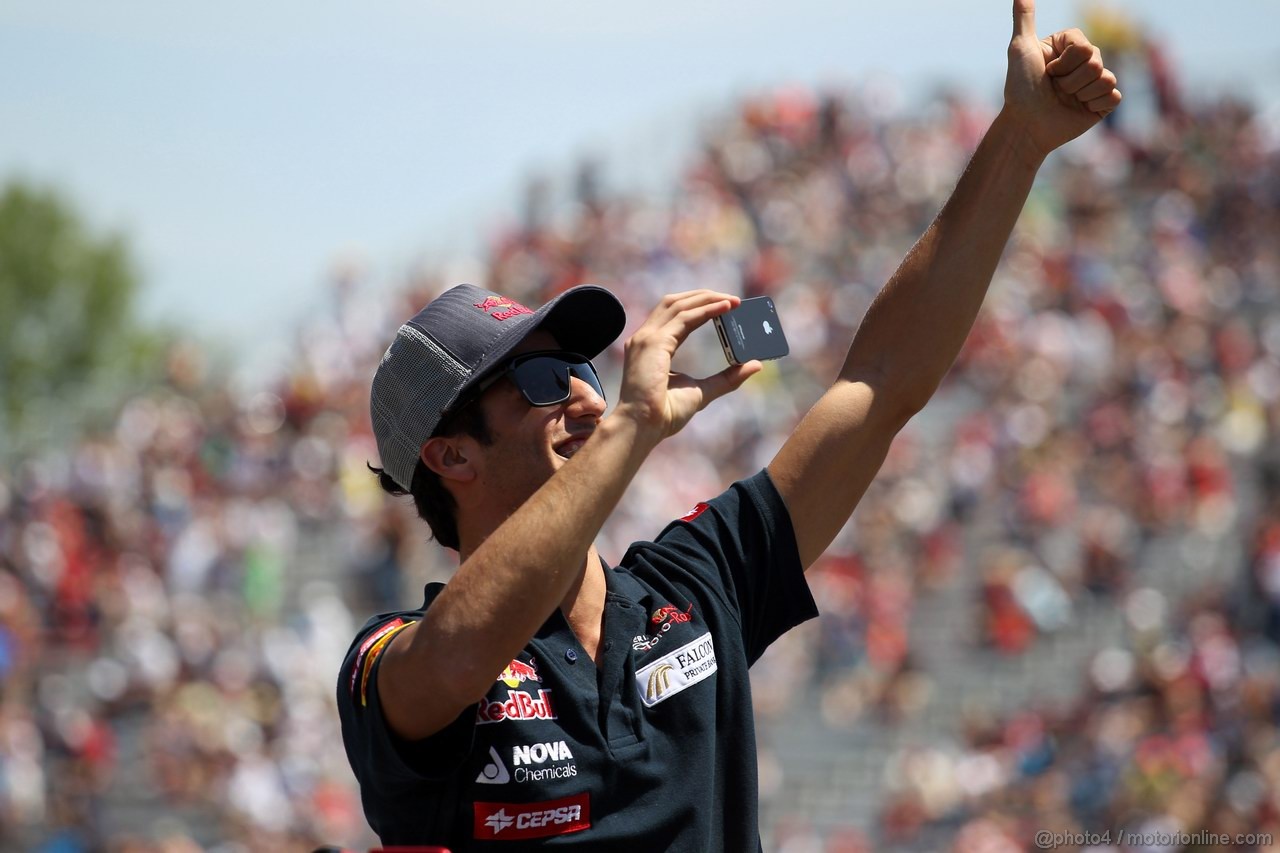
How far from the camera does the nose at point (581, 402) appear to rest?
2.47 meters

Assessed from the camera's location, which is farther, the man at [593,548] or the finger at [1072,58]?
the finger at [1072,58]

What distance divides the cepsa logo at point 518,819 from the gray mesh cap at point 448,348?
0.57 m

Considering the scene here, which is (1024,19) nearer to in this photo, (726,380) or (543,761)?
(726,380)

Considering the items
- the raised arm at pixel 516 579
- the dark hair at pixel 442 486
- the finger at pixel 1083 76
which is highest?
the finger at pixel 1083 76

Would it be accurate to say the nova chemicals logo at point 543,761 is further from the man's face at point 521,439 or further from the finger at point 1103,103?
the finger at point 1103,103

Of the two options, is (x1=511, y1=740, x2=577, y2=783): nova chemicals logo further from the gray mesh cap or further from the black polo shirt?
the gray mesh cap

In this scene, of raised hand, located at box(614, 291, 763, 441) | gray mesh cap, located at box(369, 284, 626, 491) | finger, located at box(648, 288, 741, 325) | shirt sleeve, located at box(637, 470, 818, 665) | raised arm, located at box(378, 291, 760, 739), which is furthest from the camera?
shirt sleeve, located at box(637, 470, 818, 665)

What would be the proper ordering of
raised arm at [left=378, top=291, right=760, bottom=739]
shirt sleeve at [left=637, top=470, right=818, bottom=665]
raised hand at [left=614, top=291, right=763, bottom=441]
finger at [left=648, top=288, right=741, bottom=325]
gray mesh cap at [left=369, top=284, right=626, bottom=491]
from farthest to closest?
shirt sleeve at [left=637, top=470, right=818, bottom=665] → gray mesh cap at [left=369, top=284, right=626, bottom=491] → finger at [left=648, top=288, right=741, bottom=325] → raised hand at [left=614, top=291, right=763, bottom=441] → raised arm at [left=378, top=291, right=760, bottom=739]

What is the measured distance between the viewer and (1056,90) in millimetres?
2734

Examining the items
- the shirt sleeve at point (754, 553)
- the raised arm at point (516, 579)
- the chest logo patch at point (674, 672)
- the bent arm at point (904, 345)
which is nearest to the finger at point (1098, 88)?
the bent arm at point (904, 345)

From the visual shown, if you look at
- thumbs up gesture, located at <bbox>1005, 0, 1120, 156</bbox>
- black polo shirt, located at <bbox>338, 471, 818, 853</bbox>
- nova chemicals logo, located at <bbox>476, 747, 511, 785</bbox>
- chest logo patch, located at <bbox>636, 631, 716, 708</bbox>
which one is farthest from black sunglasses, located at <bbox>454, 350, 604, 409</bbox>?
thumbs up gesture, located at <bbox>1005, 0, 1120, 156</bbox>

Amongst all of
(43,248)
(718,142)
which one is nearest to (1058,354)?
(718,142)

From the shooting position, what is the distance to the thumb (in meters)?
2.79

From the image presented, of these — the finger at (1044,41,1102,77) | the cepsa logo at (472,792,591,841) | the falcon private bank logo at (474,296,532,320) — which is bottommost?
the cepsa logo at (472,792,591,841)
